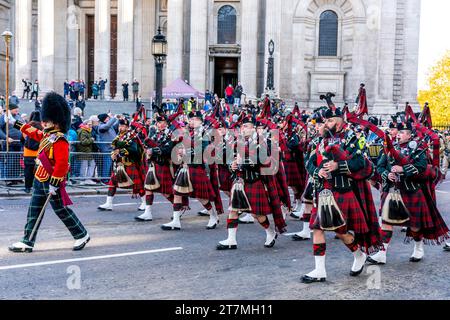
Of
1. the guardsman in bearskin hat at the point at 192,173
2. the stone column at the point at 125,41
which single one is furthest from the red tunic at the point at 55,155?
the stone column at the point at 125,41

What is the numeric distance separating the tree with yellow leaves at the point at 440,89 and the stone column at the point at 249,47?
28736 millimetres

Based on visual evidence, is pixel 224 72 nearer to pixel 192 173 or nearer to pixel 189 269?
pixel 192 173

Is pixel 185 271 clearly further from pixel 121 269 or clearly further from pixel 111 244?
pixel 111 244

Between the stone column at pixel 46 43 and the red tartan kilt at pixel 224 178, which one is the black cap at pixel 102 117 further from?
the stone column at pixel 46 43

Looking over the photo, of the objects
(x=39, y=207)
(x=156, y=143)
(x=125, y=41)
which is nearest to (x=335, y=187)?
(x=39, y=207)

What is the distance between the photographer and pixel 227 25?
38.3 m

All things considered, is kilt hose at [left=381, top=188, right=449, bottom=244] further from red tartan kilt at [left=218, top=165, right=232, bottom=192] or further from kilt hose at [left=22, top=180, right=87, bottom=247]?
kilt hose at [left=22, top=180, right=87, bottom=247]

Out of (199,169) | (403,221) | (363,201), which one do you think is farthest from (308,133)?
(363,201)

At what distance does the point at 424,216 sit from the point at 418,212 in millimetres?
101

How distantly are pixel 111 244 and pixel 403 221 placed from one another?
14.2 feet

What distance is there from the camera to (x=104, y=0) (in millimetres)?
37062

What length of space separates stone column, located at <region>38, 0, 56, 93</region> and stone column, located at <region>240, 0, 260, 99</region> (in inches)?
507

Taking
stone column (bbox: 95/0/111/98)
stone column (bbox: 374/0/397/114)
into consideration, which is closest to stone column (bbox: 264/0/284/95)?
stone column (bbox: 374/0/397/114)

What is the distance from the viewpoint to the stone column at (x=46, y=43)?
3806 cm
